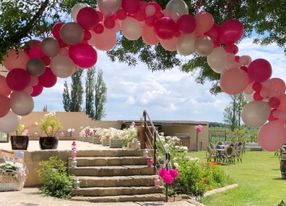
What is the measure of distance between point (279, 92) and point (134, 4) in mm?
1496

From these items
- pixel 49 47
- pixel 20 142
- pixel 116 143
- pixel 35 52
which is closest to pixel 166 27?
pixel 49 47

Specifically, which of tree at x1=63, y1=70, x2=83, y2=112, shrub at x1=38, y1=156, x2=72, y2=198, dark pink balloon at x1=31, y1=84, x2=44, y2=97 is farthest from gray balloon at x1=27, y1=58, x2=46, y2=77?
tree at x1=63, y1=70, x2=83, y2=112

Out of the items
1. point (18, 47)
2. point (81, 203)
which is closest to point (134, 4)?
point (18, 47)

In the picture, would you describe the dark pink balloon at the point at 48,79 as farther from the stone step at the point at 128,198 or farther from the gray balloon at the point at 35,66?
the stone step at the point at 128,198

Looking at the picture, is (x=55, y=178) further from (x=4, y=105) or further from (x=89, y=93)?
(x=89, y=93)

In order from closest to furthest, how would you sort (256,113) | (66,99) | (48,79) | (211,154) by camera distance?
(48,79)
(256,113)
(211,154)
(66,99)

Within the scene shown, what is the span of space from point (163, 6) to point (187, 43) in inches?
55.2

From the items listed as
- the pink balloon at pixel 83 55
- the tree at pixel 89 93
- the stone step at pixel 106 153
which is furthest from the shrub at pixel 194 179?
the tree at pixel 89 93

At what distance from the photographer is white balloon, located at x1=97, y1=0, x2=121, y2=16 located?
4359 millimetres

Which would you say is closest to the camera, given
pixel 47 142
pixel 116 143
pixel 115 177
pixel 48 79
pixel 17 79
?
pixel 17 79

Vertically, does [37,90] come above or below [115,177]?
above

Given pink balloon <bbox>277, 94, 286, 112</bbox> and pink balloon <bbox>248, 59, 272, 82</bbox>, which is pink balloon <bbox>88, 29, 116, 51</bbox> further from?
pink balloon <bbox>277, 94, 286, 112</bbox>

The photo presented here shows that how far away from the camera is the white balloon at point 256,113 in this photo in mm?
4465

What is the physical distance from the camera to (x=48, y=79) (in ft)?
14.3
